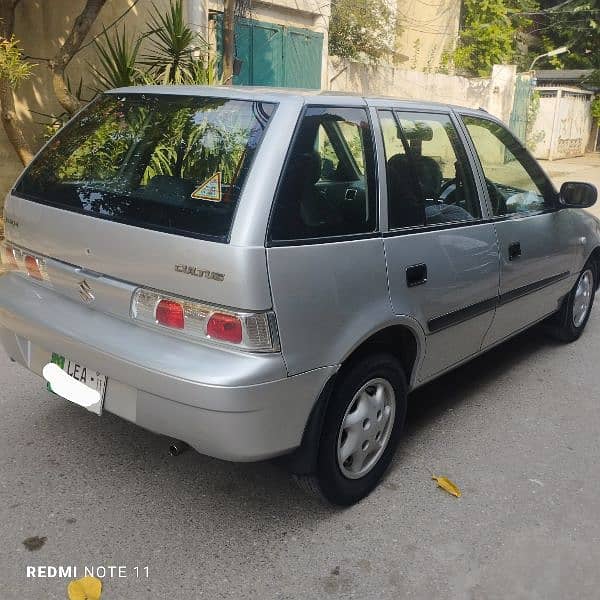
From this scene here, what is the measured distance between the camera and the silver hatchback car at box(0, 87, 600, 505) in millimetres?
2338

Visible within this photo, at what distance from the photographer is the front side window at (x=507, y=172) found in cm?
367

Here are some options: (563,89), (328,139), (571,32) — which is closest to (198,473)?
(328,139)

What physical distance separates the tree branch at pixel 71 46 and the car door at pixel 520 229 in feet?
14.2

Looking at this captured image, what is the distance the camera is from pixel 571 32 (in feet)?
75.9

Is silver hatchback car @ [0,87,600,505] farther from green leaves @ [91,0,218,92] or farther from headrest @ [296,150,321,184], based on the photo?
green leaves @ [91,0,218,92]

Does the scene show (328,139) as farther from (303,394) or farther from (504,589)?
(504,589)

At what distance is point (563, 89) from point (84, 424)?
782 inches

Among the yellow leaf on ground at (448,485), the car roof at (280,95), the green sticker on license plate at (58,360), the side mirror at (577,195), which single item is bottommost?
the yellow leaf on ground at (448,485)

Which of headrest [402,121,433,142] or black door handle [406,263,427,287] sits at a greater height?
headrest [402,121,433,142]

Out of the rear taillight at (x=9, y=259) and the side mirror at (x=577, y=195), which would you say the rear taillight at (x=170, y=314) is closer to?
the rear taillight at (x=9, y=259)

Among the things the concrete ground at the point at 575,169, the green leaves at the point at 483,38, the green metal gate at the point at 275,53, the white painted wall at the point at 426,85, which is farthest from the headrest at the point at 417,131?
the green leaves at the point at 483,38

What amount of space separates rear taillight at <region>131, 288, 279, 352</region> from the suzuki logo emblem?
25 cm

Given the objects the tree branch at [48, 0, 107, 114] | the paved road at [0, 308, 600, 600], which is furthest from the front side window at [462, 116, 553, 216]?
the tree branch at [48, 0, 107, 114]

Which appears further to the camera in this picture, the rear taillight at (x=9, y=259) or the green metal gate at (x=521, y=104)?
the green metal gate at (x=521, y=104)
